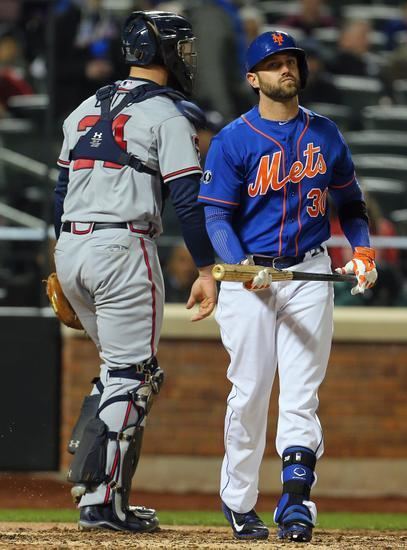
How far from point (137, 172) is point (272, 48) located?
746 mm

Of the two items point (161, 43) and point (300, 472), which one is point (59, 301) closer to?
point (161, 43)

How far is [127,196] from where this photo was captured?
500 centimetres

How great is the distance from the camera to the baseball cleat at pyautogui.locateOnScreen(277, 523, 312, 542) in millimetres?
4672

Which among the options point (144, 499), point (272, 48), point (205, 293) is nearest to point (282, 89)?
point (272, 48)

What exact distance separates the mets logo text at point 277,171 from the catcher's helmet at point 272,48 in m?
0.31

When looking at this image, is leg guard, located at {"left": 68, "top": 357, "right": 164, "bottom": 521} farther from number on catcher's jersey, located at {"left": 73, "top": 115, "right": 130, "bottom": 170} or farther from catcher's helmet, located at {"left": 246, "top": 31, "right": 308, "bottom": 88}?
catcher's helmet, located at {"left": 246, "top": 31, "right": 308, "bottom": 88}

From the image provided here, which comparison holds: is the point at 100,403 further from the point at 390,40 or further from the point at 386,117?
the point at 390,40

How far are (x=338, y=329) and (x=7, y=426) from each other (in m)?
2.67

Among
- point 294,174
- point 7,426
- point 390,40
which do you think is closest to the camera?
point 294,174

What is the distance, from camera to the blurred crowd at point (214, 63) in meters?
10.3

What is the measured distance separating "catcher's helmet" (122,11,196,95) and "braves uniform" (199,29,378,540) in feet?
1.14

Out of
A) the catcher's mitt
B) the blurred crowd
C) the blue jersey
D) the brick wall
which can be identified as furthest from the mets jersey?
the blurred crowd

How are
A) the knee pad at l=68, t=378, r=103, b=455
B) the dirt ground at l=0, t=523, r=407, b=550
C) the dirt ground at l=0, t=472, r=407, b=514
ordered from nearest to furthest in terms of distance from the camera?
1. the dirt ground at l=0, t=523, r=407, b=550
2. the knee pad at l=68, t=378, r=103, b=455
3. the dirt ground at l=0, t=472, r=407, b=514

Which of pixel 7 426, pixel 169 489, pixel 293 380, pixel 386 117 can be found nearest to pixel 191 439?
pixel 169 489
